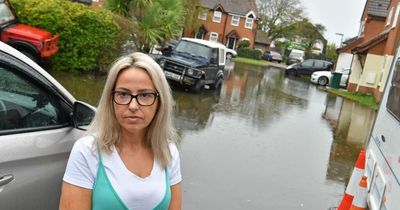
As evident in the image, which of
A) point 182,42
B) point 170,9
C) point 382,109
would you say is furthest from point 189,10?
point 382,109

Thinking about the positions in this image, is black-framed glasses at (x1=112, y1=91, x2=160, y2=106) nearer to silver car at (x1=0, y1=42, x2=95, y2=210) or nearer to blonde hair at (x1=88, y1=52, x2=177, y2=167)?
blonde hair at (x1=88, y1=52, x2=177, y2=167)

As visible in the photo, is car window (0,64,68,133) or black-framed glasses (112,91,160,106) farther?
car window (0,64,68,133)

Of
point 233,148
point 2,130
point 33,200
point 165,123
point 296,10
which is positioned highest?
point 296,10

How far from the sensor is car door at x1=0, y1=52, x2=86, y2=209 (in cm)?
239

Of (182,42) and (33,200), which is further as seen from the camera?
(182,42)

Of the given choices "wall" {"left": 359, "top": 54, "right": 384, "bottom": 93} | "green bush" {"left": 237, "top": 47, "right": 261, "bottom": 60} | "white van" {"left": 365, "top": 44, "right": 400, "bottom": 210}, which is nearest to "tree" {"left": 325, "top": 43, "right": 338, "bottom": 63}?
"green bush" {"left": 237, "top": 47, "right": 261, "bottom": 60}

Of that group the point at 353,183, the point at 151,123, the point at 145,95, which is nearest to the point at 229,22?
the point at 353,183

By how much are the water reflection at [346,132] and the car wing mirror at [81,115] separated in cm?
548

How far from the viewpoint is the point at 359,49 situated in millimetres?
24422

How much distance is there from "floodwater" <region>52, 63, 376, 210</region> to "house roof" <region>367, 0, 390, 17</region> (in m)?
16.4

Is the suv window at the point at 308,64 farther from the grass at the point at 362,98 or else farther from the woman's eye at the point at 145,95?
the woman's eye at the point at 145,95

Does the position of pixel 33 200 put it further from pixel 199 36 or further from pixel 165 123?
pixel 199 36

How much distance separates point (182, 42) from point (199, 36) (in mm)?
41575

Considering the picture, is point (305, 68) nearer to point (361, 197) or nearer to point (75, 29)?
point (75, 29)
